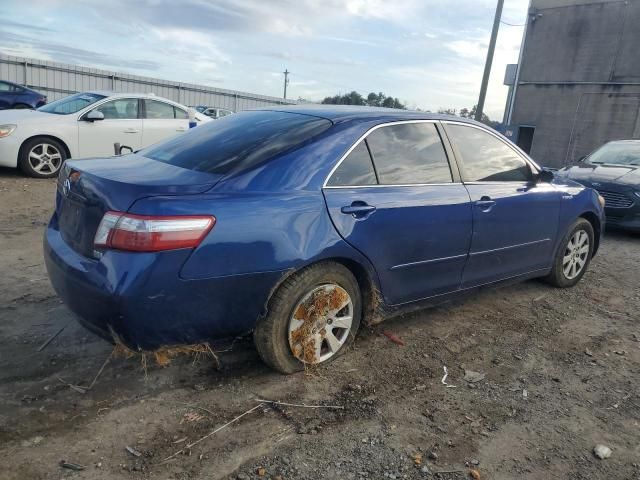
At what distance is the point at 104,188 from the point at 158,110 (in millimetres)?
7618

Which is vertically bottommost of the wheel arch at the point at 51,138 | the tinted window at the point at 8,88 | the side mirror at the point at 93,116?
the wheel arch at the point at 51,138

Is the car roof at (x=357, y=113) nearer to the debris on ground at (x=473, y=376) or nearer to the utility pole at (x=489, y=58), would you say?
the debris on ground at (x=473, y=376)

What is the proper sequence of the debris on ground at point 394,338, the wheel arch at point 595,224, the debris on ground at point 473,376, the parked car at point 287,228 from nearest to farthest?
the parked car at point 287,228 < the debris on ground at point 473,376 < the debris on ground at point 394,338 < the wheel arch at point 595,224

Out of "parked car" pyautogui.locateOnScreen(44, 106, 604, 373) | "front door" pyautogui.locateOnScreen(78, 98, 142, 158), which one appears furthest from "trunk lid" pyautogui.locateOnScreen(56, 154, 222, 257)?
"front door" pyautogui.locateOnScreen(78, 98, 142, 158)

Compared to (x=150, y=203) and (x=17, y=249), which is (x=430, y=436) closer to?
(x=150, y=203)

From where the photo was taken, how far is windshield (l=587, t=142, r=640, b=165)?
8664 millimetres

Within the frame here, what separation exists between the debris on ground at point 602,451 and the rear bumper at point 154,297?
1806 mm

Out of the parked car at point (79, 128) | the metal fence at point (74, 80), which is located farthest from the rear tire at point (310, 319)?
the metal fence at point (74, 80)

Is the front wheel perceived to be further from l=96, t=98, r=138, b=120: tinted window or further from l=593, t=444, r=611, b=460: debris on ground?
l=96, t=98, r=138, b=120: tinted window

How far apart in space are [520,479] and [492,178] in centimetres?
230

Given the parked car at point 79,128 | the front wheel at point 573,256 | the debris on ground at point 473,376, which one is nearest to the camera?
the debris on ground at point 473,376

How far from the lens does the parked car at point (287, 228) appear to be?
2.53 m

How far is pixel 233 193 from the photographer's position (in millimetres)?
2711

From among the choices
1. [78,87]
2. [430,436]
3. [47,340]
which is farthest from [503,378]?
[78,87]
